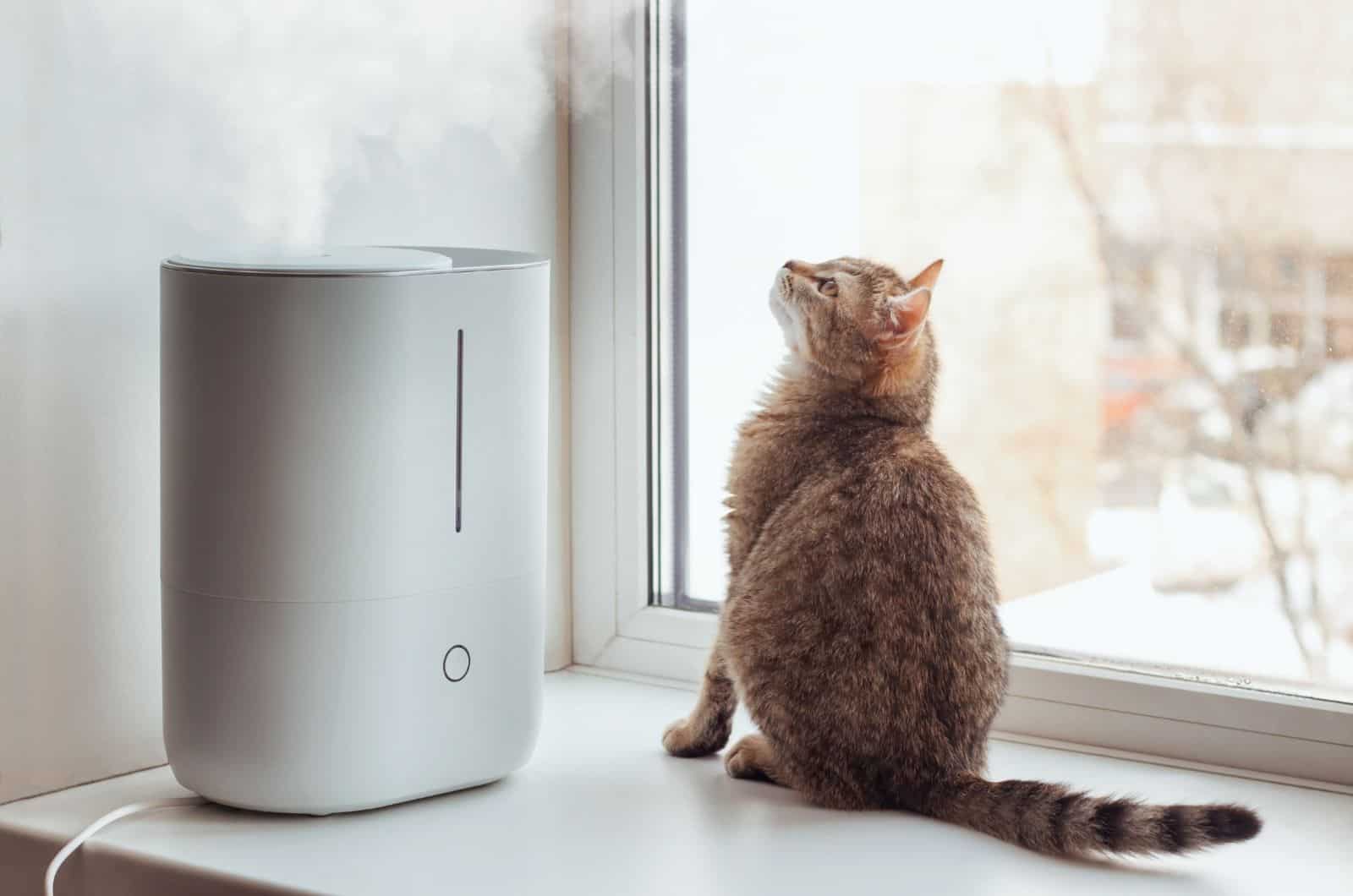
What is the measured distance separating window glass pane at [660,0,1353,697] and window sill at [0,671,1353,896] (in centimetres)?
19

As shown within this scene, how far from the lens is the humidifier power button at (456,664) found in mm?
1082

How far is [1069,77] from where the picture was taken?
4.25 feet

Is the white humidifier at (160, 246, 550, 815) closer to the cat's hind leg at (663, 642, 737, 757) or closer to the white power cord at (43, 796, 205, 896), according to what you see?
the white power cord at (43, 796, 205, 896)

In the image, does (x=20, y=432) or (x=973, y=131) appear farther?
(x=973, y=131)

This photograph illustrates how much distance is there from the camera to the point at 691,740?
1258 millimetres

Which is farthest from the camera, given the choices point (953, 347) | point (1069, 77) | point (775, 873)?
point (953, 347)

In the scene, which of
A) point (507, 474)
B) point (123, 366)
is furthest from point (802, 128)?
point (123, 366)

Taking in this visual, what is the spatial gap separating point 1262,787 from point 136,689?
915 mm

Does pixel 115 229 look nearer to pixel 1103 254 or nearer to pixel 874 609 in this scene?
pixel 874 609

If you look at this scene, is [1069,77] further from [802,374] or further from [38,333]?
[38,333]

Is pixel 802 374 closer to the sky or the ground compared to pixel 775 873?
closer to the sky

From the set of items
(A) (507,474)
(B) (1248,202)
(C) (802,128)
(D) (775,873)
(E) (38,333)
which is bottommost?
(D) (775,873)

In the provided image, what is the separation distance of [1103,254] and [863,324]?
0.89ft

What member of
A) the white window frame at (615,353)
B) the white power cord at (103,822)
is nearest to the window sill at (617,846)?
the white power cord at (103,822)
